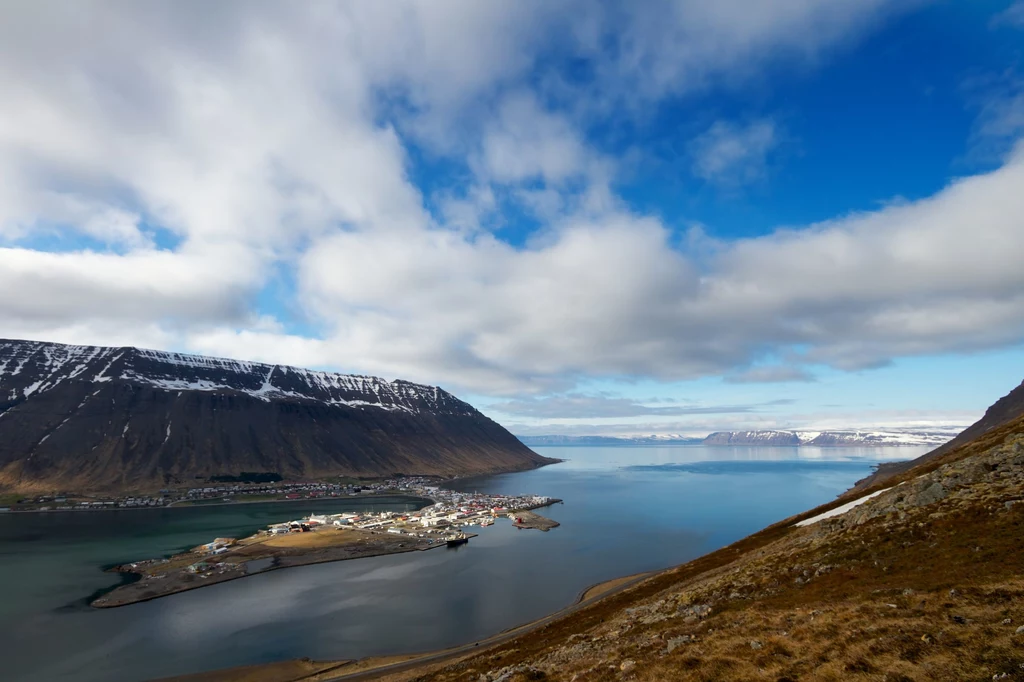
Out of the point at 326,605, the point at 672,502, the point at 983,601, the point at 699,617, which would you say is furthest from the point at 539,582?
the point at 672,502

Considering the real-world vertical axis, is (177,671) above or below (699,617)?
Result: below

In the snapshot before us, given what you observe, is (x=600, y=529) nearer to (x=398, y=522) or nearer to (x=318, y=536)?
(x=398, y=522)

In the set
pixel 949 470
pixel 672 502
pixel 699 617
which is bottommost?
pixel 672 502

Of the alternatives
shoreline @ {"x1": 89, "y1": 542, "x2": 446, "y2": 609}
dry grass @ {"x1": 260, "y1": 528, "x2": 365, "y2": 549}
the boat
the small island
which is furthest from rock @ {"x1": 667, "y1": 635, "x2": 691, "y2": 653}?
dry grass @ {"x1": 260, "y1": 528, "x2": 365, "y2": 549}

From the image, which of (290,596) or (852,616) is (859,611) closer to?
(852,616)

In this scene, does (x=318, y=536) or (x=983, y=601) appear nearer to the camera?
(x=983, y=601)

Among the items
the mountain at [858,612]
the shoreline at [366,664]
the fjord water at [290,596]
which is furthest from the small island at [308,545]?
the mountain at [858,612]

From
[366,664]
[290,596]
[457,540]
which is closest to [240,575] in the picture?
[290,596]
